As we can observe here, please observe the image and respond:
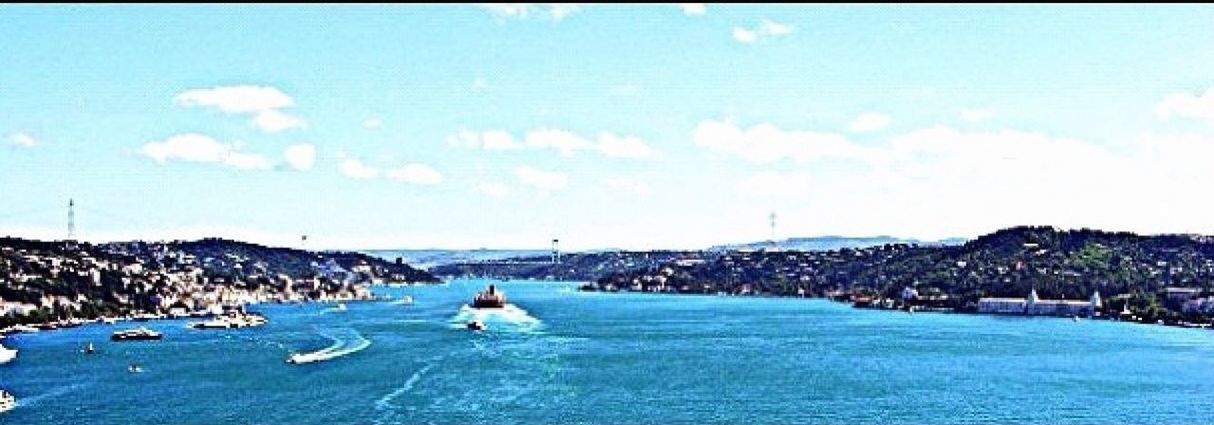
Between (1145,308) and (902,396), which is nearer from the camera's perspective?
(902,396)

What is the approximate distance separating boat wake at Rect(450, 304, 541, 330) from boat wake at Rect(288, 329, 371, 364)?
18.9 m

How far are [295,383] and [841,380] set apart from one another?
29.2 meters

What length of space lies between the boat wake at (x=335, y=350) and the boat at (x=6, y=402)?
64.5 ft

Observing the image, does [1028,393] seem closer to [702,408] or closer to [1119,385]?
[1119,385]

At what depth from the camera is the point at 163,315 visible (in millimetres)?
126812

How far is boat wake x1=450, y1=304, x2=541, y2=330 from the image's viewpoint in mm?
112188

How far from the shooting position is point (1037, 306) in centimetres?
13562

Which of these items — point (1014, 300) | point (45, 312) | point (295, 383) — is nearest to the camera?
point (295, 383)

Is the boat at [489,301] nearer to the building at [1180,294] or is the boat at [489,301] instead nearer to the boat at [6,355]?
the boat at [6,355]

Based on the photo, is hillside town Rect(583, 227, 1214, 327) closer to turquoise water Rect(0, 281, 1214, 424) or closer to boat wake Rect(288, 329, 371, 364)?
turquoise water Rect(0, 281, 1214, 424)

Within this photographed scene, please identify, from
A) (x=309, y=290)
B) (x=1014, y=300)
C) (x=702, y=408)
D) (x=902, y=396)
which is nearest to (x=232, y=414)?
(x=702, y=408)

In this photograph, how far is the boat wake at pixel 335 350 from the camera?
241 ft

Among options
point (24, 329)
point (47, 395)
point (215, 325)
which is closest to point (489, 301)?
point (215, 325)

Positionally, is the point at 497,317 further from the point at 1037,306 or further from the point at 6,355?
the point at 1037,306
